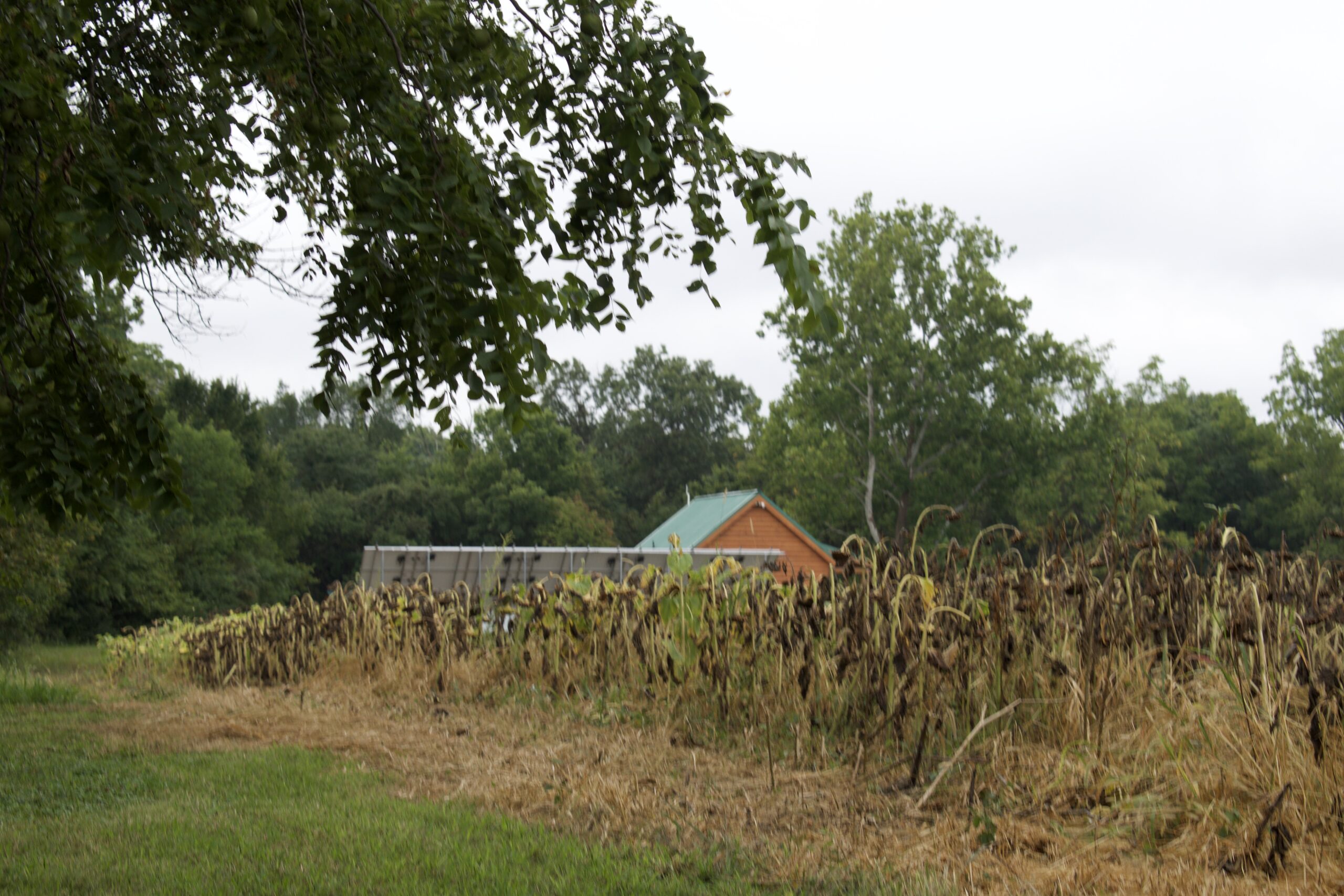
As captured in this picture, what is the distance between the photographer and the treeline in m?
29.4

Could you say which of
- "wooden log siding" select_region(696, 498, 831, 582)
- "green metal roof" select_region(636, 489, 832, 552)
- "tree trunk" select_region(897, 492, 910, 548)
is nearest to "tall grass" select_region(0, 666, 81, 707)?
"green metal roof" select_region(636, 489, 832, 552)

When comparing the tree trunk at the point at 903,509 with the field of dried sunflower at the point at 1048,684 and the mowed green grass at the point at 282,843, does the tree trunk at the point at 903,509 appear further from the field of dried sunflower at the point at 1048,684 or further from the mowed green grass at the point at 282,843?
the mowed green grass at the point at 282,843

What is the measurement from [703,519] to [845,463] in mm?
5746

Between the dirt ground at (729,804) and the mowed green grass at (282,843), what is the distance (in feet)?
0.69

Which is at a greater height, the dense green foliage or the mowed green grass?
the dense green foliage

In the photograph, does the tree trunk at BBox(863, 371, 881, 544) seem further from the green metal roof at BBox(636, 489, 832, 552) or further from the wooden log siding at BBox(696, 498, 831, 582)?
the wooden log siding at BBox(696, 498, 831, 582)

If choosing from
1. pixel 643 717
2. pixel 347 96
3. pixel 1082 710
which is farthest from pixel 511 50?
pixel 643 717

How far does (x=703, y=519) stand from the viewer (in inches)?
1294

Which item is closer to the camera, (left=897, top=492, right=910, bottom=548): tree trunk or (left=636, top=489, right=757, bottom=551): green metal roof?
(left=636, top=489, right=757, bottom=551): green metal roof

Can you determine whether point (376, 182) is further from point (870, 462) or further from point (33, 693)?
point (870, 462)

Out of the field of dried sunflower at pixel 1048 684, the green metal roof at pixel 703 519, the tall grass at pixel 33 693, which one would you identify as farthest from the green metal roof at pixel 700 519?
the field of dried sunflower at pixel 1048 684

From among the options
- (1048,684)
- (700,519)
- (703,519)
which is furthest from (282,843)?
(700,519)

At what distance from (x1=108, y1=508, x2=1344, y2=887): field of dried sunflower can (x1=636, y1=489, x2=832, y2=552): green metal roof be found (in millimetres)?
23099

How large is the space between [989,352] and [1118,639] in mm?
32570
